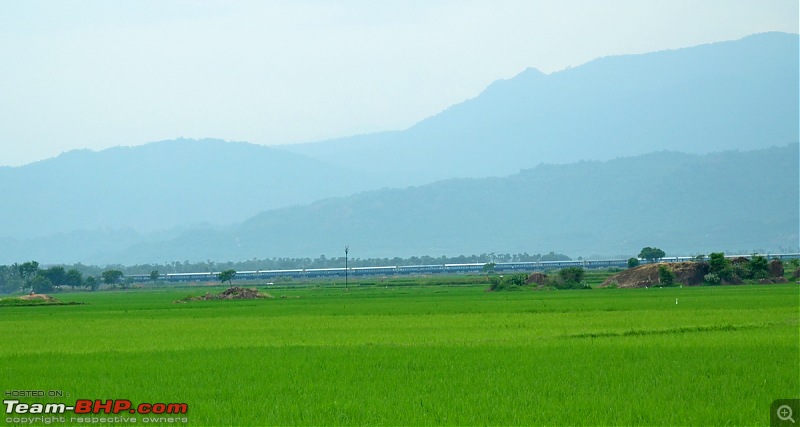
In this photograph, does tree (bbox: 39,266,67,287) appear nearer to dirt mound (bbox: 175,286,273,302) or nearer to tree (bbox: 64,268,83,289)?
tree (bbox: 64,268,83,289)

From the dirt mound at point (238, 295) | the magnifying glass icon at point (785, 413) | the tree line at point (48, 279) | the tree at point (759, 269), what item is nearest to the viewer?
the magnifying glass icon at point (785, 413)

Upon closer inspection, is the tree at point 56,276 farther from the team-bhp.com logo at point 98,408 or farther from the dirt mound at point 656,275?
the team-bhp.com logo at point 98,408

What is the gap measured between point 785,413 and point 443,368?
766 cm

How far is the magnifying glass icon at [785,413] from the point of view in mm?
14777

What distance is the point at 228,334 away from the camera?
3231 centimetres

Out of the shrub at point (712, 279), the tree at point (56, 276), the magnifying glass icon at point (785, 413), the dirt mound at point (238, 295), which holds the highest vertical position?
the tree at point (56, 276)

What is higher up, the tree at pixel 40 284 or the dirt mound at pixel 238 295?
the tree at pixel 40 284

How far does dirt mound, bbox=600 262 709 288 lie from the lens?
74500mm

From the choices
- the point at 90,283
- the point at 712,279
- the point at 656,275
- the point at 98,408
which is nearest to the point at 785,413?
the point at 98,408

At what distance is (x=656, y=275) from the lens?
74938 millimetres

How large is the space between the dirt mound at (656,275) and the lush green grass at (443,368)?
37995 mm

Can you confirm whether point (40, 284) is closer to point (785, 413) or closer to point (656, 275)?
point (656, 275)

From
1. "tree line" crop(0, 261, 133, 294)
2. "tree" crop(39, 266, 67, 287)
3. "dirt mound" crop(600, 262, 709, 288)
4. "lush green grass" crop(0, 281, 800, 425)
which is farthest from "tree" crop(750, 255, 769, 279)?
"tree" crop(39, 266, 67, 287)

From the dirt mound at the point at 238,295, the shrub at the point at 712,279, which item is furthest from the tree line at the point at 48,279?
the shrub at the point at 712,279
